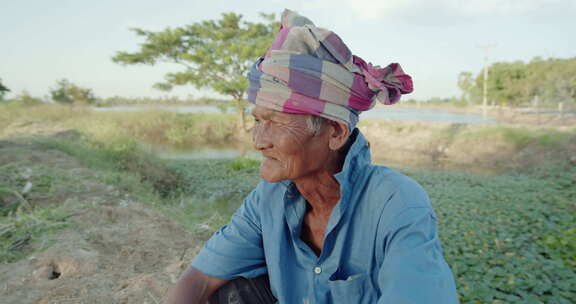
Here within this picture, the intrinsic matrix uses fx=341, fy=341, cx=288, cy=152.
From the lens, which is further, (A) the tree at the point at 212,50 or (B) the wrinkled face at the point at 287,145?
(A) the tree at the point at 212,50

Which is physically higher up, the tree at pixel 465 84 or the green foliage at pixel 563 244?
the tree at pixel 465 84

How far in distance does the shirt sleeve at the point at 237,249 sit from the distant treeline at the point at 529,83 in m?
19.8

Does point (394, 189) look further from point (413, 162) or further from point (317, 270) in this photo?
point (413, 162)

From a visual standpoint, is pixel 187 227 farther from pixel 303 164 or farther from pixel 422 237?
pixel 422 237

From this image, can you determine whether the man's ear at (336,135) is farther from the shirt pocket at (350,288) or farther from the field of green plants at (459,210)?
the field of green plants at (459,210)

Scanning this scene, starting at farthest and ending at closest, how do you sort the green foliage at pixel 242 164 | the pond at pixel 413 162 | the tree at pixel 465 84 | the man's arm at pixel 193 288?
→ the tree at pixel 465 84 < the pond at pixel 413 162 < the green foliage at pixel 242 164 < the man's arm at pixel 193 288

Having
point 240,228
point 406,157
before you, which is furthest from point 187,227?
point 406,157

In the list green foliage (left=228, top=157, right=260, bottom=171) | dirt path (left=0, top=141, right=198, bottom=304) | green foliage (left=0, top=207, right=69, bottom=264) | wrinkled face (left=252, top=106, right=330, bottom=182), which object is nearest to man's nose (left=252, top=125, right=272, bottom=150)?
wrinkled face (left=252, top=106, right=330, bottom=182)

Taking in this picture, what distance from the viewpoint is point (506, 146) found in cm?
1216

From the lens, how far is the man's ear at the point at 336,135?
117 cm

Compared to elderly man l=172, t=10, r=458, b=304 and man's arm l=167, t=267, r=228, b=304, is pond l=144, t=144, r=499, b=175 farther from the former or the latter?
elderly man l=172, t=10, r=458, b=304

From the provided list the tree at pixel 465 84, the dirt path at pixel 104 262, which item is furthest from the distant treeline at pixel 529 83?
the dirt path at pixel 104 262

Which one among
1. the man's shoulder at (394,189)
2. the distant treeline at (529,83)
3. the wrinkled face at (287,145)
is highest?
the distant treeline at (529,83)

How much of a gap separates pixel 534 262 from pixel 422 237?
2.93 meters
